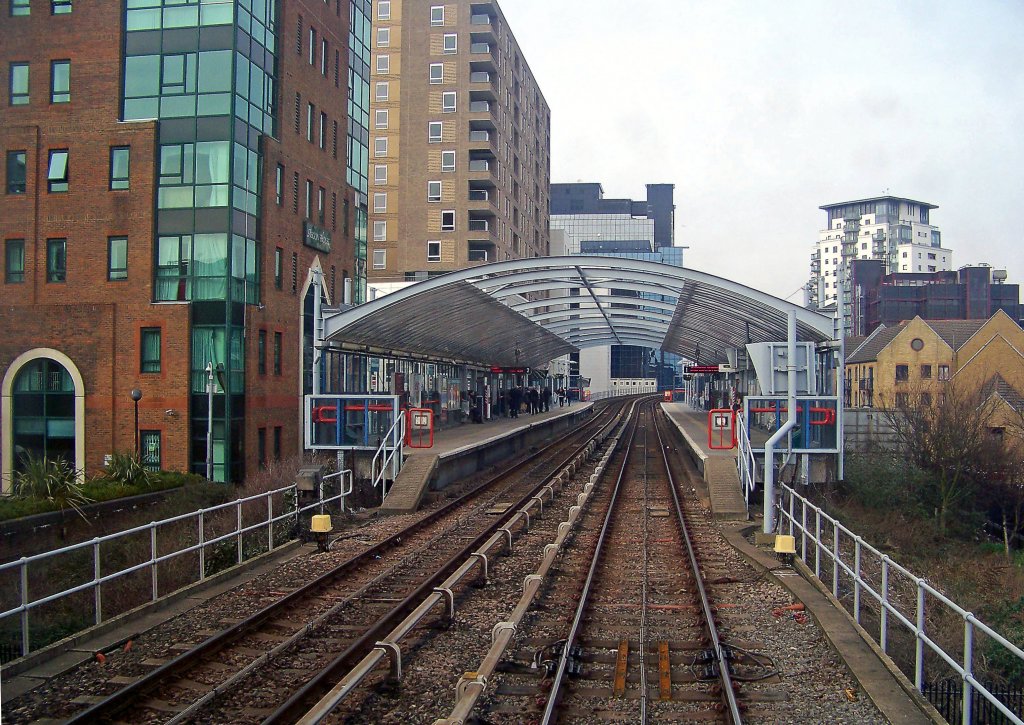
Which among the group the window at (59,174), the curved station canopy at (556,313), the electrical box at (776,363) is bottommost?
the electrical box at (776,363)

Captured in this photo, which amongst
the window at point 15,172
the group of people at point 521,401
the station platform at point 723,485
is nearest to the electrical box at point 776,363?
the station platform at point 723,485

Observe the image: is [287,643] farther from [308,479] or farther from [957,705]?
[957,705]

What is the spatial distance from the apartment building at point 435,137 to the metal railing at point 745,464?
1534 inches

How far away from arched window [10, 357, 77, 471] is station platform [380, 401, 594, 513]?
385 inches

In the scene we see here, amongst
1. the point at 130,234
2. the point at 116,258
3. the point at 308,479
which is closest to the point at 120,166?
the point at 130,234

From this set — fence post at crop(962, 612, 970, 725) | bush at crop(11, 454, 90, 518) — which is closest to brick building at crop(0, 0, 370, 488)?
bush at crop(11, 454, 90, 518)

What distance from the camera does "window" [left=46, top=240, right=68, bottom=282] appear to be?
24453 millimetres

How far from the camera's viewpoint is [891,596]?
13836mm

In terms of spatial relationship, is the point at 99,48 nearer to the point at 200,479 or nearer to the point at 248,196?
the point at 248,196

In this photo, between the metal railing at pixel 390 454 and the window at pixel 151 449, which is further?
the window at pixel 151 449

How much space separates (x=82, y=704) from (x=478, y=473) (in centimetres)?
1810

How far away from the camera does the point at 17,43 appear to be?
25.0m

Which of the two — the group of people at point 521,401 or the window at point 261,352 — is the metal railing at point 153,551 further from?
the group of people at point 521,401

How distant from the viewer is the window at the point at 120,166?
24375 millimetres
